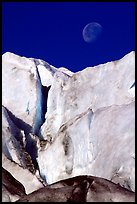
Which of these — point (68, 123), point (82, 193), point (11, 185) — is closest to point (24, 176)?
point (68, 123)

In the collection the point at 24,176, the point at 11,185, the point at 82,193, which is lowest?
the point at 24,176

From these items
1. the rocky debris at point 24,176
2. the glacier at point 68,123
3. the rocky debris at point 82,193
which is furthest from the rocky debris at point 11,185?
the rocky debris at point 24,176

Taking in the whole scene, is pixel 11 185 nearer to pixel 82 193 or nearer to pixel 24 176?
pixel 82 193

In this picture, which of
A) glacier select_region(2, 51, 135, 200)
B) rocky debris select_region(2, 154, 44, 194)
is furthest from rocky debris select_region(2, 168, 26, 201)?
rocky debris select_region(2, 154, 44, 194)

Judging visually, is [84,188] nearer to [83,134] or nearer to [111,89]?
[83,134]

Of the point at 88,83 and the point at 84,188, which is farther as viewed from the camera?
the point at 88,83

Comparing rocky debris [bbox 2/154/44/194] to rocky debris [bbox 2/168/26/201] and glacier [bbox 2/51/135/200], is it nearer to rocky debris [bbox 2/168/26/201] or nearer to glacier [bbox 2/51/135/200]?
glacier [bbox 2/51/135/200]

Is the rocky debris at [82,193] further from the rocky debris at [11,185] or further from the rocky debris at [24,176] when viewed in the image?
the rocky debris at [24,176]

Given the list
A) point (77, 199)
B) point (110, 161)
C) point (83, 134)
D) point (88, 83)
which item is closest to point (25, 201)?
point (77, 199)
